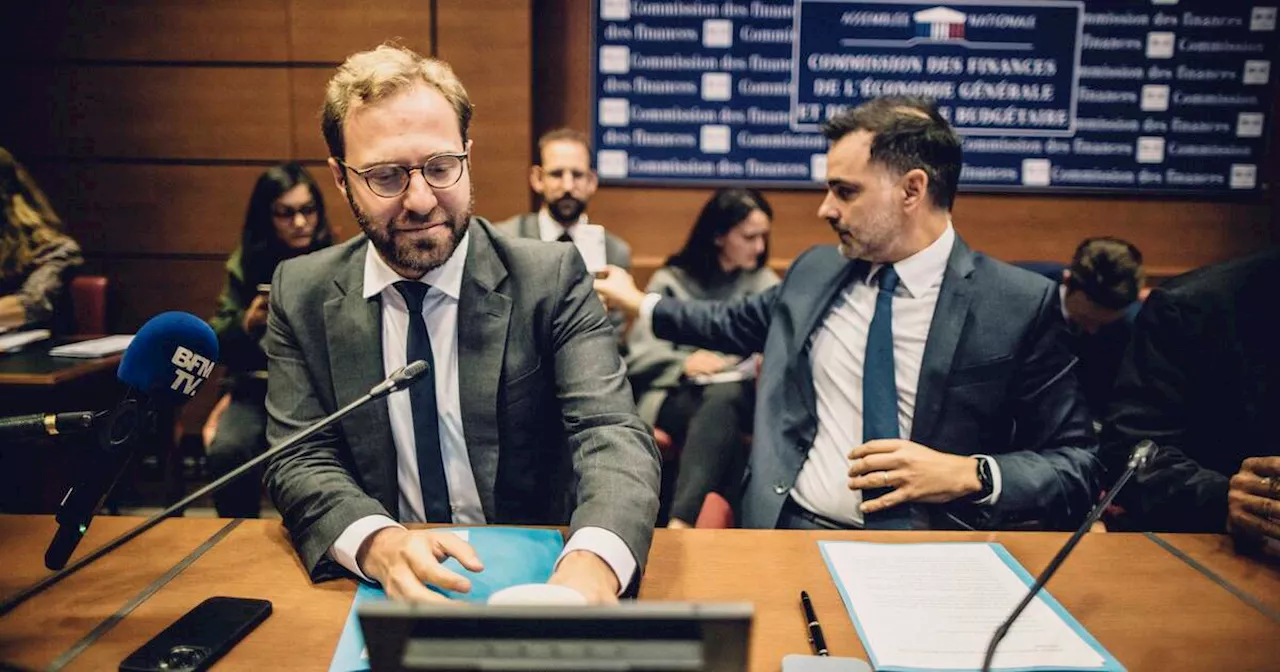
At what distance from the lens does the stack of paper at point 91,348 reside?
2785mm

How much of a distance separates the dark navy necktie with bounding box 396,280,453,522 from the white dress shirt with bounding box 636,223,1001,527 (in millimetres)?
785

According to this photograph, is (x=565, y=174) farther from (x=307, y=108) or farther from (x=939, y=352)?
(x=939, y=352)

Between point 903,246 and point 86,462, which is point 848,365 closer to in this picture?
point 903,246

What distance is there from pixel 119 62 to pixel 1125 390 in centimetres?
454

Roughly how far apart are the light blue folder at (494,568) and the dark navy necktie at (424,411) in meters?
0.19

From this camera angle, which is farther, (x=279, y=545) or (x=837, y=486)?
(x=837, y=486)

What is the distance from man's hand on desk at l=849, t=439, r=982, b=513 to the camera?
1.49m

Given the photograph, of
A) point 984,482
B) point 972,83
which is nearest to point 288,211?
point 984,482

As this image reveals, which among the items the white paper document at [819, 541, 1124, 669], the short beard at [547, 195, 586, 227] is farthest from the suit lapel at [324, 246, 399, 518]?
the short beard at [547, 195, 586, 227]

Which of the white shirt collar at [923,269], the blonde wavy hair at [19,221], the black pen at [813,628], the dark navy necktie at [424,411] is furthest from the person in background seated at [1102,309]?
the blonde wavy hair at [19,221]

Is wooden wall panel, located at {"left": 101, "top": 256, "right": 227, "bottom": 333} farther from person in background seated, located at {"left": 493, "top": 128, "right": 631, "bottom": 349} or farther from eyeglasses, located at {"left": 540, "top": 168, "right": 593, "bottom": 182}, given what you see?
eyeglasses, located at {"left": 540, "top": 168, "right": 593, "bottom": 182}

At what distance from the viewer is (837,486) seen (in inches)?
68.8

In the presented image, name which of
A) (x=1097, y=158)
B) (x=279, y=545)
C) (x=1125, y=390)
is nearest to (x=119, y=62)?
(x=279, y=545)

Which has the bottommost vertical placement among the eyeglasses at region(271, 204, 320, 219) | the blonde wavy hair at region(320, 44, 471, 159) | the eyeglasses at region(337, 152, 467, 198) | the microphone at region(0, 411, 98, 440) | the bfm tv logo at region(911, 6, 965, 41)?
the microphone at region(0, 411, 98, 440)
